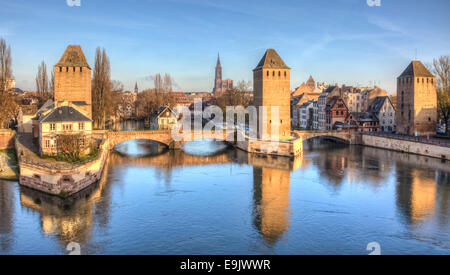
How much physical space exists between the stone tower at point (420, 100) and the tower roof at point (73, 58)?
30431 mm

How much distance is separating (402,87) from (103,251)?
3629 centimetres

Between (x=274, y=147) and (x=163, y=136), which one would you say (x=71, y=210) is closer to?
(x=163, y=136)

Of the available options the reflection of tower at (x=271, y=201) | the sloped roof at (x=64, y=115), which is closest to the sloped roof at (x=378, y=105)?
the reflection of tower at (x=271, y=201)

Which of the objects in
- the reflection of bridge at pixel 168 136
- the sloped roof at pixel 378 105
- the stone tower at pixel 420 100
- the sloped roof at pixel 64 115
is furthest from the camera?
the sloped roof at pixel 378 105

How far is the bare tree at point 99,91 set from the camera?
4106 cm

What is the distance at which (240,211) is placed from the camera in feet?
59.9

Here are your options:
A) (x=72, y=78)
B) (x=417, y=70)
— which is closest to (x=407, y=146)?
(x=417, y=70)

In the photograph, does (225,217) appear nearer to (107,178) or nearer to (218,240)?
(218,240)

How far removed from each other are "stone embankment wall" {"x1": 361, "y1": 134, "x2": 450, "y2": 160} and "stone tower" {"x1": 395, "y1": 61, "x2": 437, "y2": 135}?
3622 mm

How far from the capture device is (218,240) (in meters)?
14.7

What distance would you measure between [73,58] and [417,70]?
32.2 metres

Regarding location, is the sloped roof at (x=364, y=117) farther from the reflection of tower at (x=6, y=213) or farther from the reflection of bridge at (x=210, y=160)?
the reflection of tower at (x=6, y=213)

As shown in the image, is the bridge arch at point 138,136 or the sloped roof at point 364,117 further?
the sloped roof at point 364,117

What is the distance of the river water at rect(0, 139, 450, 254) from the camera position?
1425 cm
